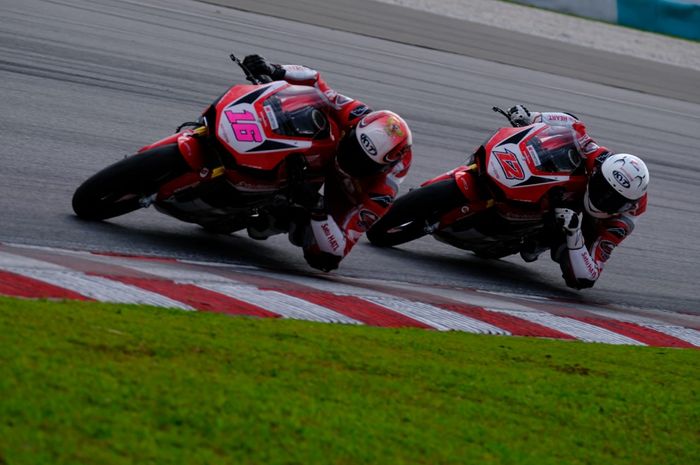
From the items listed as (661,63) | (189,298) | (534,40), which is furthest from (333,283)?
(661,63)

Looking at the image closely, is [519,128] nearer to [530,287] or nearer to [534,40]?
[530,287]

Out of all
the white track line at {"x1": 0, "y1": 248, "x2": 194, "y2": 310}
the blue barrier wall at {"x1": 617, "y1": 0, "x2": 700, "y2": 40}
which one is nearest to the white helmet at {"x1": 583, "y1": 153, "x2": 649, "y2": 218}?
the white track line at {"x1": 0, "y1": 248, "x2": 194, "y2": 310}

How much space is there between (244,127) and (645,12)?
22.5 meters

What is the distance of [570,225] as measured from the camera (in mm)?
8359

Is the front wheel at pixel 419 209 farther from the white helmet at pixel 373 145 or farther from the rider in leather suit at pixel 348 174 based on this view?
the white helmet at pixel 373 145

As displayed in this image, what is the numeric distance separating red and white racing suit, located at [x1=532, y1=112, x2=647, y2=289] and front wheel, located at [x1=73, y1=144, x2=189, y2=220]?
307 cm

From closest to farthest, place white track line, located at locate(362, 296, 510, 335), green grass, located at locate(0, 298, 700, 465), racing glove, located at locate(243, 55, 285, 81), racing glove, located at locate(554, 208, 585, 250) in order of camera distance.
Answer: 1. green grass, located at locate(0, 298, 700, 465)
2. white track line, located at locate(362, 296, 510, 335)
3. racing glove, located at locate(243, 55, 285, 81)
4. racing glove, located at locate(554, 208, 585, 250)

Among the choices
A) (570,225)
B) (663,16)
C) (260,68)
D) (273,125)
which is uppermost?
(260,68)

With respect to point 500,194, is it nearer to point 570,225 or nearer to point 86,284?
point 570,225

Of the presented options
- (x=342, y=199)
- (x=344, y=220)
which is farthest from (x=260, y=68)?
(x=344, y=220)

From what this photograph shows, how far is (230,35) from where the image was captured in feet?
53.1

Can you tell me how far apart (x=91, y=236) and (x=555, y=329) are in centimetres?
277

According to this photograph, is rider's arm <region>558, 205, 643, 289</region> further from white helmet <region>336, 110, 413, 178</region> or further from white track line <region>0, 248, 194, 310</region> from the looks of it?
white track line <region>0, 248, 194, 310</region>

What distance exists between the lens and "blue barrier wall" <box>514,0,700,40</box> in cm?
2769
